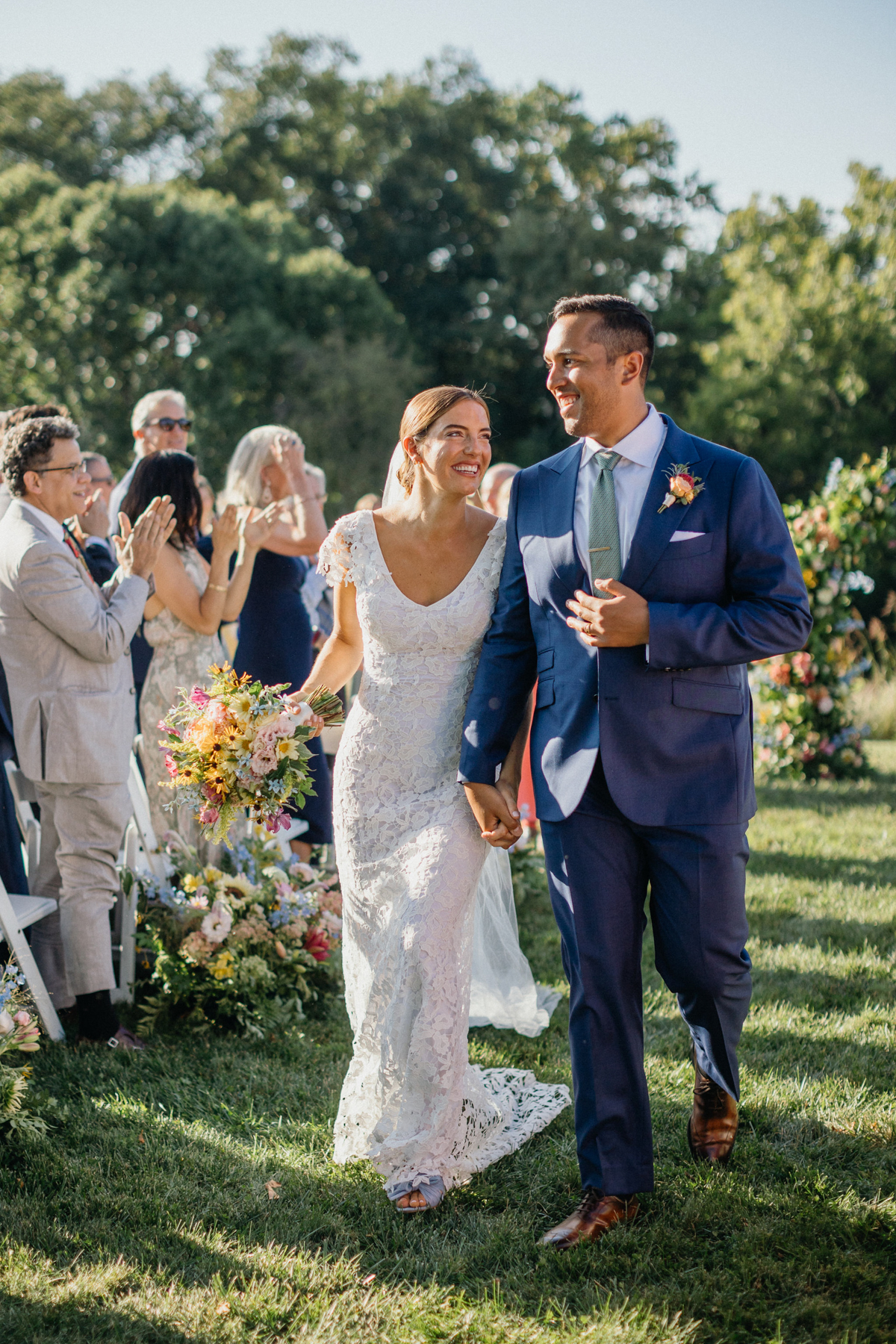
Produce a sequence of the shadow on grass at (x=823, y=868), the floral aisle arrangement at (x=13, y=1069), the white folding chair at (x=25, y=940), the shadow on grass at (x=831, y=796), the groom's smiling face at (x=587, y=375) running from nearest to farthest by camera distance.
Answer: the groom's smiling face at (x=587, y=375), the floral aisle arrangement at (x=13, y=1069), the white folding chair at (x=25, y=940), the shadow on grass at (x=823, y=868), the shadow on grass at (x=831, y=796)

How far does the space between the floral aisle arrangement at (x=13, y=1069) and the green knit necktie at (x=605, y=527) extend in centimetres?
232

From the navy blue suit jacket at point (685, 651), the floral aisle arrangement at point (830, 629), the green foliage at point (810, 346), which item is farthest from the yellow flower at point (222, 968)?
the green foliage at point (810, 346)

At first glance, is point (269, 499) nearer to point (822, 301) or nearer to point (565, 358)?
point (565, 358)

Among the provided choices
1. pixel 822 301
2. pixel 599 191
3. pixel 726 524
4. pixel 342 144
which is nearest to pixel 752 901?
pixel 726 524

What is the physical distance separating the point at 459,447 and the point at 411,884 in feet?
4.61

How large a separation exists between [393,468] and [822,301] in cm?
2951

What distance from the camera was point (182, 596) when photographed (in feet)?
17.9

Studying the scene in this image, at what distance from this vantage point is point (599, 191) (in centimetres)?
3562

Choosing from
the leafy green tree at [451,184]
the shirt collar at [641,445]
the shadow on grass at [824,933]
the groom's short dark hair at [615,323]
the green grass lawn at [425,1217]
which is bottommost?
the shadow on grass at [824,933]

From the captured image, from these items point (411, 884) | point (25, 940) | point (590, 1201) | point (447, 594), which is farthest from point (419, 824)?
point (25, 940)

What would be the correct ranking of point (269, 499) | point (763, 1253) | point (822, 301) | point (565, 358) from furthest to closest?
point (822, 301), point (269, 499), point (565, 358), point (763, 1253)

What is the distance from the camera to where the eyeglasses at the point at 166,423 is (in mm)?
6660

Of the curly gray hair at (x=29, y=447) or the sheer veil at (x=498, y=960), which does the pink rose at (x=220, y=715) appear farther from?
the curly gray hair at (x=29, y=447)

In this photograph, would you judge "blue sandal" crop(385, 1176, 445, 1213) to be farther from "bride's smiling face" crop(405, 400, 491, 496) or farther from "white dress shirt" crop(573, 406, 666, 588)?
"bride's smiling face" crop(405, 400, 491, 496)
